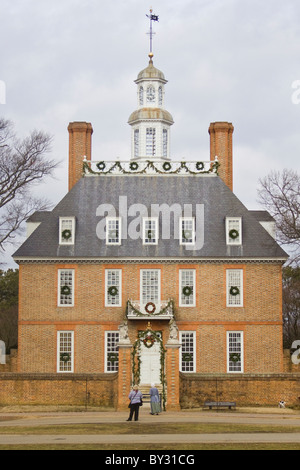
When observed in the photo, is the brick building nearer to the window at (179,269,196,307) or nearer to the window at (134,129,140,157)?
the window at (179,269,196,307)

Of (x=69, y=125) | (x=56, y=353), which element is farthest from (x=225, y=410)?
(x=69, y=125)

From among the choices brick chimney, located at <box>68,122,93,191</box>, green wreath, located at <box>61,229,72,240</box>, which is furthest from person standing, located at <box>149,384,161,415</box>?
brick chimney, located at <box>68,122,93,191</box>

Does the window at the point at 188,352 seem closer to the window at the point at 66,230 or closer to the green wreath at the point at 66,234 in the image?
the window at the point at 66,230

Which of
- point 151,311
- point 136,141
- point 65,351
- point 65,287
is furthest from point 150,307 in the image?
point 136,141

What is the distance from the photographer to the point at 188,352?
44.7 metres

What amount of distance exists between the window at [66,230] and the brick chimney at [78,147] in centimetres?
382

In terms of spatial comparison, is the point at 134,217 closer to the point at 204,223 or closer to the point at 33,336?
the point at 204,223

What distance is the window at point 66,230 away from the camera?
4610 centimetres

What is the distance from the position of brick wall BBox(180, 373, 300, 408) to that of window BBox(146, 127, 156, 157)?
17283 mm

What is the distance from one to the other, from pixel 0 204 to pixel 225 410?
16677 millimetres

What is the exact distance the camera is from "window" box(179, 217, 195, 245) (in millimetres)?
46000

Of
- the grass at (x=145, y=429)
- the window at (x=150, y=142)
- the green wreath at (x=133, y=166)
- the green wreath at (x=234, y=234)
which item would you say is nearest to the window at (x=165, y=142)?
the window at (x=150, y=142)

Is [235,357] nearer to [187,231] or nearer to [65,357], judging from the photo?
[187,231]

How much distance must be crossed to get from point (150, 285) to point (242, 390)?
8915mm
